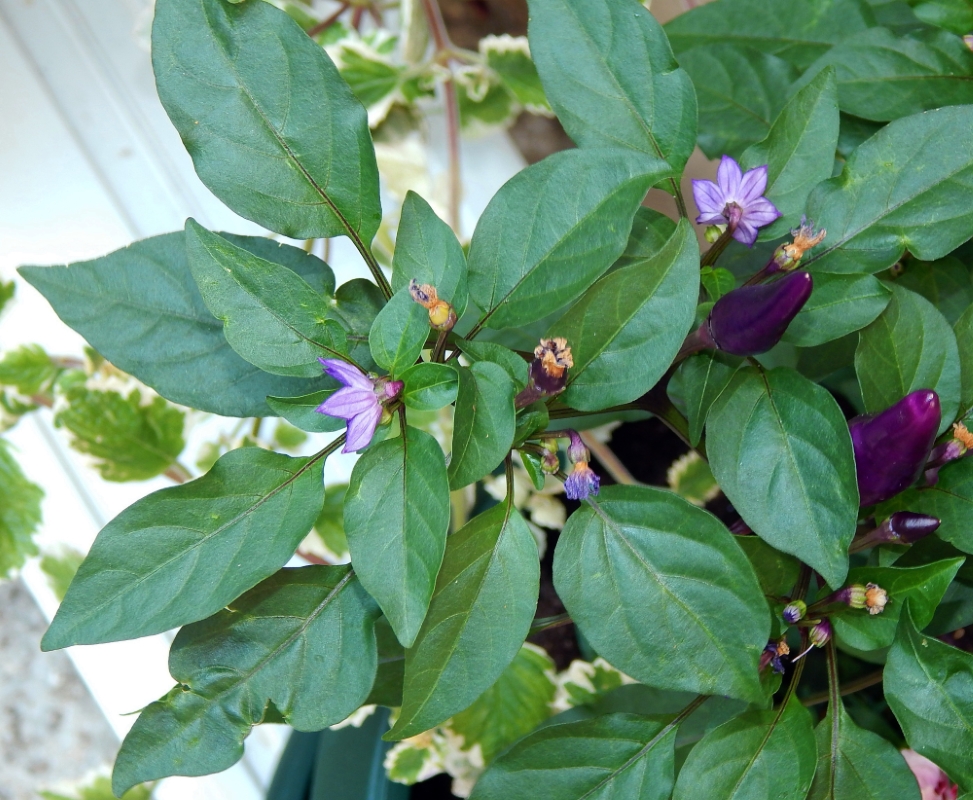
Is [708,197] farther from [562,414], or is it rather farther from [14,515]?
[14,515]

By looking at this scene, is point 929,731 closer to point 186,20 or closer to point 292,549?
point 292,549

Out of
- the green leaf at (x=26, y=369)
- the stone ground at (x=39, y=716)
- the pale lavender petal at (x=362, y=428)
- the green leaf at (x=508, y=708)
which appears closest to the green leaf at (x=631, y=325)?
the pale lavender petal at (x=362, y=428)

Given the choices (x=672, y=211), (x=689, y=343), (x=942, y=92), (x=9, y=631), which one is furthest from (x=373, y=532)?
(x=9, y=631)

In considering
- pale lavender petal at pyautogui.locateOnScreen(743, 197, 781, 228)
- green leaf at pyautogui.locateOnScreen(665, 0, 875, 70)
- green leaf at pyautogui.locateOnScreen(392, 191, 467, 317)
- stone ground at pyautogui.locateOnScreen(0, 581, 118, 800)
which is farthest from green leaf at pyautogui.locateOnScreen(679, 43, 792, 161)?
stone ground at pyautogui.locateOnScreen(0, 581, 118, 800)

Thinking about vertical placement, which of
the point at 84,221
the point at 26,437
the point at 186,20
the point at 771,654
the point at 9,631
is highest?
the point at 186,20

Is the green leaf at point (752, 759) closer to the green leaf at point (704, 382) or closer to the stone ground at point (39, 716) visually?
the green leaf at point (704, 382)

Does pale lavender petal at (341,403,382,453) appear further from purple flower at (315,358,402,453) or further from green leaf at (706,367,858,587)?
green leaf at (706,367,858,587)
